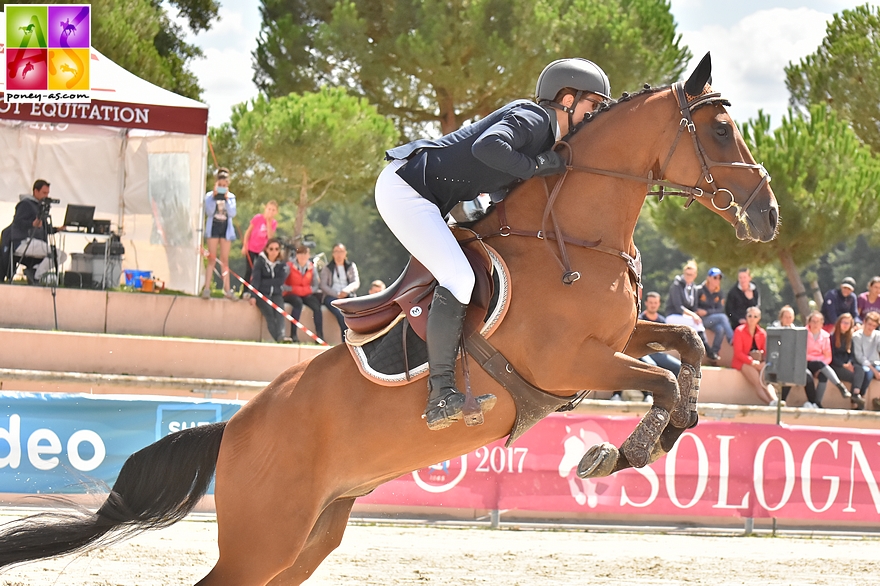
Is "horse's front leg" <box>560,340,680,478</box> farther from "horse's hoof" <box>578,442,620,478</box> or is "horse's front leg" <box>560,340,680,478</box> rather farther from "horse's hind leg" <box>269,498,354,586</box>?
"horse's hind leg" <box>269,498,354,586</box>

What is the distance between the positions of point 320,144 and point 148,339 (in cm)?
1184

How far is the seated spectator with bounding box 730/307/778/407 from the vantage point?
1277 centimetres

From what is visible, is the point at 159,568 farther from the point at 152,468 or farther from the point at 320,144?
the point at 320,144

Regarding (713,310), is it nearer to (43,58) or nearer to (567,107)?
(567,107)

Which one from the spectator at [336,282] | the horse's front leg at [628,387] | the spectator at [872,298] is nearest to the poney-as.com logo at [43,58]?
the spectator at [336,282]

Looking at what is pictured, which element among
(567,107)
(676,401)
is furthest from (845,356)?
(567,107)

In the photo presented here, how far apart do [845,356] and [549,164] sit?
989 centimetres

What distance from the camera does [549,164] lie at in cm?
460

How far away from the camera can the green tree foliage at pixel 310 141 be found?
73.4 ft

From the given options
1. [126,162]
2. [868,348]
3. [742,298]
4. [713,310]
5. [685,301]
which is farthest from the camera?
[126,162]

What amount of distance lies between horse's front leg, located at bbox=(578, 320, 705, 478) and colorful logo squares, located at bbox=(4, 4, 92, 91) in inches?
422

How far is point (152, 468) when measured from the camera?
5184mm

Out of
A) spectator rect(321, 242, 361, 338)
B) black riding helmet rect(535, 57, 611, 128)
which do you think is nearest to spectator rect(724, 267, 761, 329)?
spectator rect(321, 242, 361, 338)

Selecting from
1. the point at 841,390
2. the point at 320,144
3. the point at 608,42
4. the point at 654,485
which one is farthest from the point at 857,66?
the point at 654,485
